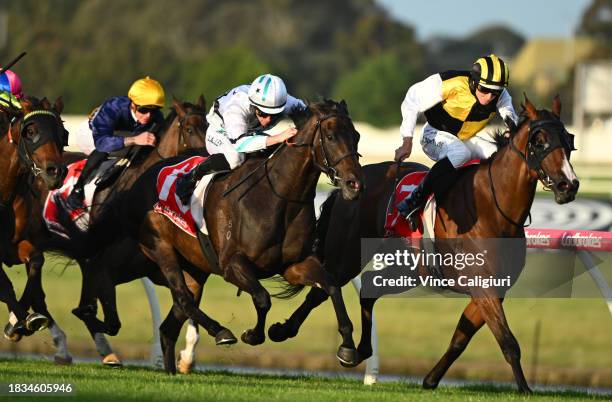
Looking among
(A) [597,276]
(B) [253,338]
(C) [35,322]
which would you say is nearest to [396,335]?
(A) [597,276]

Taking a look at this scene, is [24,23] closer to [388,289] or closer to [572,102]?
[572,102]

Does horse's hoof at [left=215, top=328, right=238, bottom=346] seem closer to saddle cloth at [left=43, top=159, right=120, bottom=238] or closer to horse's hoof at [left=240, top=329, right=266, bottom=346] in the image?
horse's hoof at [left=240, top=329, right=266, bottom=346]

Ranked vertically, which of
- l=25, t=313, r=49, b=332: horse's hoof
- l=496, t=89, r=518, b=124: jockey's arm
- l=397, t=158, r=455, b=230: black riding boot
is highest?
l=496, t=89, r=518, b=124: jockey's arm

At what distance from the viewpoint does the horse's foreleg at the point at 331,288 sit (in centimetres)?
784

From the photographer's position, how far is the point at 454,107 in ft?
30.3

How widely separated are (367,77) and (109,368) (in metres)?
53.8

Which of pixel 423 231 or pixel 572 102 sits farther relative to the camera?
pixel 572 102

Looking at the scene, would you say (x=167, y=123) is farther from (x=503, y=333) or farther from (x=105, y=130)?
(x=503, y=333)

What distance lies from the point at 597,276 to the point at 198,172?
2.66m

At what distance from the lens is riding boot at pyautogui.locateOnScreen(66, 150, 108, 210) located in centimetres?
1024

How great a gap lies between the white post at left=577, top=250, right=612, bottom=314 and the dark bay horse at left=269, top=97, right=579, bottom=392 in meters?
0.82

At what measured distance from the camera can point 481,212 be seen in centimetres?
868

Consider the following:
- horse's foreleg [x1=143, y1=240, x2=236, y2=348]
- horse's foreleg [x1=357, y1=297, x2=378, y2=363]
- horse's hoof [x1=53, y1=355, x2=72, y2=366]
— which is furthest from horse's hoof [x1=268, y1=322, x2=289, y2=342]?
horse's hoof [x1=53, y1=355, x2=72, y2=366]

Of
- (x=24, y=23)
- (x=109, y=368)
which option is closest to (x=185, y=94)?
(x=24, y=23)
